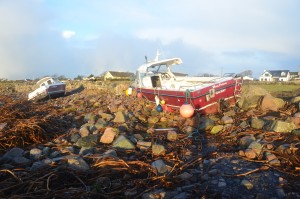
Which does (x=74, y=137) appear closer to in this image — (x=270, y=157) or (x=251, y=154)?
(x=251, y=154)

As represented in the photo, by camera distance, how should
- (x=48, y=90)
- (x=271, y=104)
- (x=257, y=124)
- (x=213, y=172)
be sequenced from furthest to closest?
(x=48, y=90) → (x=271, y=104) → (x=257, y=124) → (x=213, y=172)

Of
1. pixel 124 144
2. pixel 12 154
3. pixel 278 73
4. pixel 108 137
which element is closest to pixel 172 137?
pixel 124 144

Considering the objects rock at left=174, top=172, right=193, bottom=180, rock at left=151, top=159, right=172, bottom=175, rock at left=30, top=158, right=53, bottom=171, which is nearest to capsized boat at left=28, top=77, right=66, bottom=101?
rock at left=30, top=158, right=53, bottom=171

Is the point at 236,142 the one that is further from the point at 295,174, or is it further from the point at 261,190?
the point at 261,190

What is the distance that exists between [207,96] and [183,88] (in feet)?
4.68

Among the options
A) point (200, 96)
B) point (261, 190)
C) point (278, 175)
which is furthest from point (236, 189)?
point (200, 96)

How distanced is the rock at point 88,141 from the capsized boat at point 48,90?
45.1ft

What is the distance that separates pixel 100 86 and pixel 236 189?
25755 mm

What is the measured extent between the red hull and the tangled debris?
2001 millimetres

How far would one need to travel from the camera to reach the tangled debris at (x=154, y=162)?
442cm

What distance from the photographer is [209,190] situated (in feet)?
14.6

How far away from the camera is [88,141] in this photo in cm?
742

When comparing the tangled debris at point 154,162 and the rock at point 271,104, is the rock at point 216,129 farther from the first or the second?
the rock at point 271,104

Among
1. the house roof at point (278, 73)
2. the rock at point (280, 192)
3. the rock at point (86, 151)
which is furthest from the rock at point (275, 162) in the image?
the house roof at point (278, 73)
